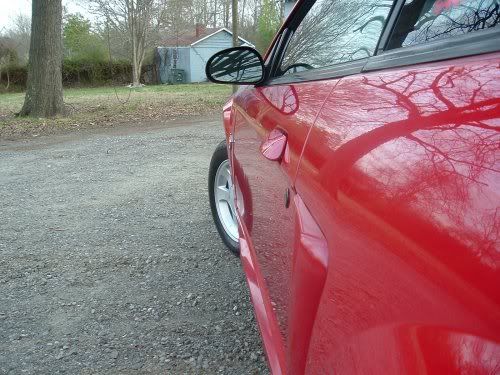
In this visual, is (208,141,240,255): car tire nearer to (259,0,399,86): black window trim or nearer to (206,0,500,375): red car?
(259,0,399,86): black window trim

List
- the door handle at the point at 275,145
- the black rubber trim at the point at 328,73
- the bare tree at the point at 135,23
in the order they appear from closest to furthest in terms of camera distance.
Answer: the black rubber trim at the point at 328,73, the door handle at the point at 275,145, the bare tree at the point at 135,23

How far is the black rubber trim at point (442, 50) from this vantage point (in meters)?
0.98

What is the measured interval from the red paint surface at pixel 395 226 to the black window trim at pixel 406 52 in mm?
29

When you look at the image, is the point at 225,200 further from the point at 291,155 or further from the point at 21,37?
the point at 21,37

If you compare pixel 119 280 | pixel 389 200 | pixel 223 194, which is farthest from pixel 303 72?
pixel 119 280

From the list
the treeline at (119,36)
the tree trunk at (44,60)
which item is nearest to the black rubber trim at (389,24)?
the tree trunk at (44,60)

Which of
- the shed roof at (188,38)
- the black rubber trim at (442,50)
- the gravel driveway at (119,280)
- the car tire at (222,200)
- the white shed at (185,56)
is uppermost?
the shed roof at (188,38)

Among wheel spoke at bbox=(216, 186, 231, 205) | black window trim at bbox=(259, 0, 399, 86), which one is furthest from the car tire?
black window trim at bbox=(259, 0, 399, 86)

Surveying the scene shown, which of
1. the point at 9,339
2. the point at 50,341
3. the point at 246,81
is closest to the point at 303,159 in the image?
the point at 246,81

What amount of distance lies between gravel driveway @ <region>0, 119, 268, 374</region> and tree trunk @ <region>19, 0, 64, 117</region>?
16.7ft

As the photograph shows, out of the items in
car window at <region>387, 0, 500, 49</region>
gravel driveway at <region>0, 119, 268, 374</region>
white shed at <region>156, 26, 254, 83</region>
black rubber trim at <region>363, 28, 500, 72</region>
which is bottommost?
gravel driveway at <region>0, 119, 268, 374</region>

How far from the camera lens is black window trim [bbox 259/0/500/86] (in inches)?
39.1

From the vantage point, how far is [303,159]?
1.36 m

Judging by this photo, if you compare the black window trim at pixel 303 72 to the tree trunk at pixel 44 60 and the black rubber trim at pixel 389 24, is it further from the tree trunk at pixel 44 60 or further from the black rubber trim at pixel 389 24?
the tree trunk at pixel 44 60
